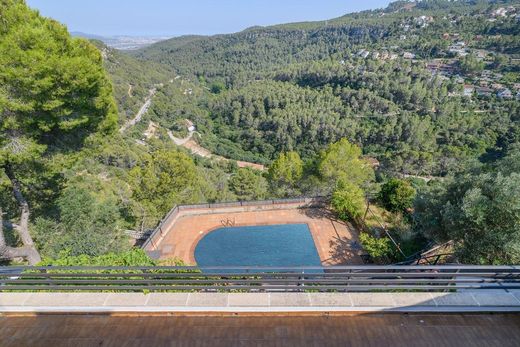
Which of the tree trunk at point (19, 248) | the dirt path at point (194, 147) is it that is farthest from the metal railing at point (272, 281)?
the dirt path at point (194, 147)

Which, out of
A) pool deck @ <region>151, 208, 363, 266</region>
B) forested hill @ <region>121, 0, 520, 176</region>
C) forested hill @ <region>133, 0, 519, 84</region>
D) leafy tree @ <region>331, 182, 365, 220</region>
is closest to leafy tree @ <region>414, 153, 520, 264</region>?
pool deck @ <region>151, 208, 363, 266</region>

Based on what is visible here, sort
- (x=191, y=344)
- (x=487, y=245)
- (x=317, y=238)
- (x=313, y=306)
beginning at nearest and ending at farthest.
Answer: (x=191, y=344)
(x=313, y=306)
(x=487, y=245)
(x=317, y=238)

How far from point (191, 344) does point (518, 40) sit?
99869 millimetres

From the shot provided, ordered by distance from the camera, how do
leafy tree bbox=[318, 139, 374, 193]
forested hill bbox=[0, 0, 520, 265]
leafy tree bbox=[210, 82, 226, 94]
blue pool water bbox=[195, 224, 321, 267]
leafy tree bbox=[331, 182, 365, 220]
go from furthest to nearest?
leafy tree bbox=[210, 82, 226, 94] → leafy tree bbox=[318, 139, 374, 193] → leafy tree bbox=[331, 182, 365, 220] → blue pool water bbox=[195, 224, 321, 267] → forested hill bbox=[0, 0, 520, 265]

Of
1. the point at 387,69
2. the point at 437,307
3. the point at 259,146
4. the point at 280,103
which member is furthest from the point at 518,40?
the point at 437,307

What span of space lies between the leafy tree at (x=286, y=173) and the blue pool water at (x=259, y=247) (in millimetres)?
6431

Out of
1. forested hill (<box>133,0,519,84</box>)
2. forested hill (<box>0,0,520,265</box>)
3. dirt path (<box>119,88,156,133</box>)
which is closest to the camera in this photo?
forested hill (<box>0,0,520,265</box>)

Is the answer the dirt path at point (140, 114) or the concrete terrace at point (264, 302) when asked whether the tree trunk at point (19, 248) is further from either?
the dirt path at point (140, 114)

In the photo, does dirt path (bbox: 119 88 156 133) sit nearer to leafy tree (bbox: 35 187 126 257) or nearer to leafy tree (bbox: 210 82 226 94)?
leafy tree (bbox: 210 82 226 94)

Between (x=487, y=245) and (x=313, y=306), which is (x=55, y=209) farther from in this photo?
(x=487, y=245)

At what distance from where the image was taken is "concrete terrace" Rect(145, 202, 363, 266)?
10.7m

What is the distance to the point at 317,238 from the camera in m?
11.6

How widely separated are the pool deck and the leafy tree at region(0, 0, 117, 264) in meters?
4.44

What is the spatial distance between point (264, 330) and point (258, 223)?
27.8 ft
